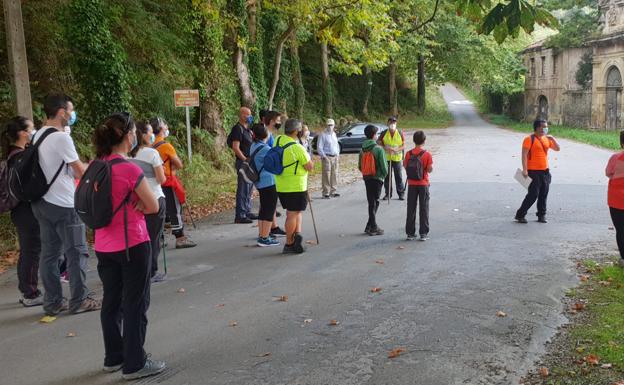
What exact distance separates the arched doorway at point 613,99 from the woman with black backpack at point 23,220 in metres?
38.6

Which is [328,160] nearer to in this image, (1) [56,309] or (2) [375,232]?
(2) [375,232]

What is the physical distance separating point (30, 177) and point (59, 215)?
1.51ft

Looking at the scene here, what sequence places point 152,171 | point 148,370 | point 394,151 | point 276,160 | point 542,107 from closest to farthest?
point 148,370 < point 152,171 < point 276,160 < point 394,151 < point 542,107

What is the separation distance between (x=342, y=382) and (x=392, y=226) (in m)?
6.50

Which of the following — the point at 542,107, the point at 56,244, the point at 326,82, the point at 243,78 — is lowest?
the point at 56,244

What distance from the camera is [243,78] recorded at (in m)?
19.5

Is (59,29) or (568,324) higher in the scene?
(59,29)

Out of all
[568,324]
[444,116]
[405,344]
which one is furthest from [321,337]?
[444,116]

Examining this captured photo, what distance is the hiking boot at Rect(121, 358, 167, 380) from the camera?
468 centimetres

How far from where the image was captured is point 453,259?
8445 mm

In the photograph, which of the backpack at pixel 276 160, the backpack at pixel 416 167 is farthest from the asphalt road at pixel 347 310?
the backpack at pixel 276 160

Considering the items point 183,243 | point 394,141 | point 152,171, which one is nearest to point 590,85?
point 394,141

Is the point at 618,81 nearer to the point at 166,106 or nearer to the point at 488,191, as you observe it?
the point at 488,191

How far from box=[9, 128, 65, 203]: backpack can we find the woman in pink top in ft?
5.51
